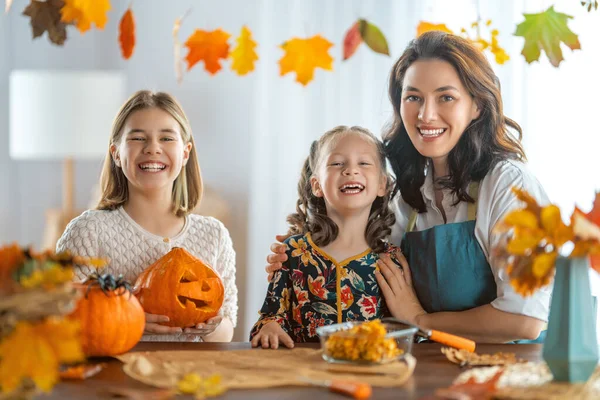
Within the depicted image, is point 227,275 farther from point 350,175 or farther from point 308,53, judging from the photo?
point 308,53

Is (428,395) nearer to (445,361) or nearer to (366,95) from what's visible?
(445,361)

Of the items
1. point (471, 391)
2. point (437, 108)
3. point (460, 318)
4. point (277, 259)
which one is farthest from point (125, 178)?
point (471, 391)

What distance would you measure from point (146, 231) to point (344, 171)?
56 cm

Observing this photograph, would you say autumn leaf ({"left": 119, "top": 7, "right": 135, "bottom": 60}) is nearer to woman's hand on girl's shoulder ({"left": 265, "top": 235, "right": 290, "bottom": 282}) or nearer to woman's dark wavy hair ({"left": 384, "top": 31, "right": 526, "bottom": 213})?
woman's hand on girl's shoulder ({"left": 265, "top": 235, "right": 290, "bottom": 282})

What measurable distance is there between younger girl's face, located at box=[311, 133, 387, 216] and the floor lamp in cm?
215

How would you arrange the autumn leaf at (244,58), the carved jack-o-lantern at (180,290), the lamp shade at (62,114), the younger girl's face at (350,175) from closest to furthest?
the carved jack-o-lantern at (180,290), the younger girl's face at (350,175), the autumn leaf at (244,58), the lamp shade at (62,114)

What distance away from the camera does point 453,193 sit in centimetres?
196

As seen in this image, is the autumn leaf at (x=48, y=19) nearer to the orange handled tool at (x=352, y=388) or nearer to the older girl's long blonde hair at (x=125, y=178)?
the older girl's long blonde hair at (x=125, y=178)

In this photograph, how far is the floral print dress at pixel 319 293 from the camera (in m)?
1.83

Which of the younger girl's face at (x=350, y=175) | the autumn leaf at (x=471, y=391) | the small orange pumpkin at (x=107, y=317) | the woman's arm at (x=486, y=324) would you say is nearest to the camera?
the autumn leaf at (x=471, y=391)

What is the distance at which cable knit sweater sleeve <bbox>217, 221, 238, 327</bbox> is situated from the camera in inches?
79.4

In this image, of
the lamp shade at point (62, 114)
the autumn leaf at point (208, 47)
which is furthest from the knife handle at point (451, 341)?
the lamp shade at point (62, 114)

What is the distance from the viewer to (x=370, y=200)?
6.31 feet

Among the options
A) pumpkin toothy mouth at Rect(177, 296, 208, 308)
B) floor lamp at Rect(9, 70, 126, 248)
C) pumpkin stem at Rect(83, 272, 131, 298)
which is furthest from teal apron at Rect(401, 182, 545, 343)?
floor lamp at Rect(9, 70, 126, 248)
